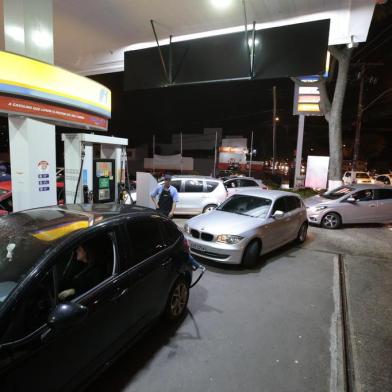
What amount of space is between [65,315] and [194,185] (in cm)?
871

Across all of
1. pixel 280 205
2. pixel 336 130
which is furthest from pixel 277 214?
pixel 336 130

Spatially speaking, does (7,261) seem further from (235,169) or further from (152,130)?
(152,130)

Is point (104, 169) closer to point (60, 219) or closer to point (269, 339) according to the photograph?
point (60, 219)

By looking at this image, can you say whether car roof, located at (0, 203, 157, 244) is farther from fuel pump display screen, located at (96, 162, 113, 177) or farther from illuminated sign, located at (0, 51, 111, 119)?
fuel pump display screen, located at (96, 162, 113, 177)

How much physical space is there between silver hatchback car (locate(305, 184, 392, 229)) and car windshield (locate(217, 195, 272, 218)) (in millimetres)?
4045

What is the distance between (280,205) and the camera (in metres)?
6.77

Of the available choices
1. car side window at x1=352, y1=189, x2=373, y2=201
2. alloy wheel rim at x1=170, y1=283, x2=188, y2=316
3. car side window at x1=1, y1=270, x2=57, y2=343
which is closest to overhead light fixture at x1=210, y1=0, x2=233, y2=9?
alloy wheel rim at x1=170, y1=283, x2=188, y2=316

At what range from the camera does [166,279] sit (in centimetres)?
340

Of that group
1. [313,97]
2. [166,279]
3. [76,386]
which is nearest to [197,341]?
[166,279]

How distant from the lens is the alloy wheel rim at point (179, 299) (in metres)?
3.67

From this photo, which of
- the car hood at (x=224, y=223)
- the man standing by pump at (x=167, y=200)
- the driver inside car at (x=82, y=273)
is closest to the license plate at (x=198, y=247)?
the car hood at (x=224, y=223)

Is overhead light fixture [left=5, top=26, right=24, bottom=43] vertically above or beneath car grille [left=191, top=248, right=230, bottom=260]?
above

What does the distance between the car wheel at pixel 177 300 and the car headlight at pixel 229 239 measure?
181 centimetres

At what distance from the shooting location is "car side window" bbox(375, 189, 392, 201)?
33.1ft
